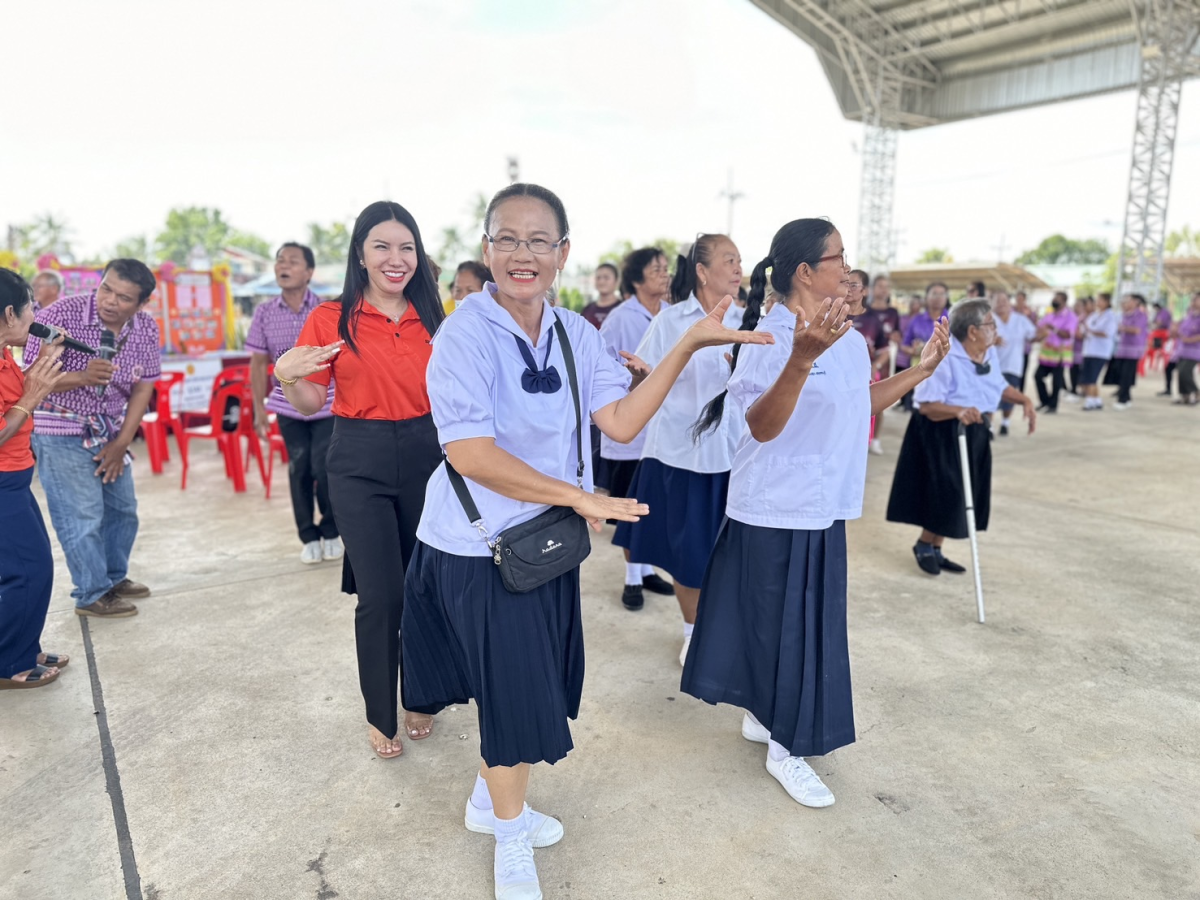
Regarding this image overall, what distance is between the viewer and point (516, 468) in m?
1.54

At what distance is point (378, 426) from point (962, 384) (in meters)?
2.81

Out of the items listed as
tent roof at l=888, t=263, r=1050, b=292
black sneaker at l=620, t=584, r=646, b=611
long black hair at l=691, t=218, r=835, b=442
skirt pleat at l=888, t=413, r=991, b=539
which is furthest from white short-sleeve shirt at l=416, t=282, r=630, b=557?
tent roof at l=888, t=263, r=1050, b=292

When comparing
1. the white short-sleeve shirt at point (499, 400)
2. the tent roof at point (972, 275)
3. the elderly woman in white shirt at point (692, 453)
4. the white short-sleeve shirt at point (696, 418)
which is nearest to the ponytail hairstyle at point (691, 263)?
the elderly woman in white shirt at point (692, 453)

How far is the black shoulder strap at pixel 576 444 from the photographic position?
1648 millimetres

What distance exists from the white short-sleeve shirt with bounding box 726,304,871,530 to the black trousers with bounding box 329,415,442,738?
3.12 feet

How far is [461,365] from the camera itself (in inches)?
60.9

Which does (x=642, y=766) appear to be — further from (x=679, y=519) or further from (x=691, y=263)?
(x=691, y=263)

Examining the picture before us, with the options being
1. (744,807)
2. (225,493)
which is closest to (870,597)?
(744,807)

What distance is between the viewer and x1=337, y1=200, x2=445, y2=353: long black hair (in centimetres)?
234

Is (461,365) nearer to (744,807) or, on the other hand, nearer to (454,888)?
(454,888)

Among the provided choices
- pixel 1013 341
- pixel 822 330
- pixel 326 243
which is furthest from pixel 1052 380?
pixel 326 243

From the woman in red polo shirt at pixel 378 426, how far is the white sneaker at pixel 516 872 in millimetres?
661

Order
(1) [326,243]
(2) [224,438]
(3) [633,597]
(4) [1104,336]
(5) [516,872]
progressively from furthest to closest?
(1) [326,243], (4) [1104,336], (2) [224,438], (3) [633,597], (5) [516,872]

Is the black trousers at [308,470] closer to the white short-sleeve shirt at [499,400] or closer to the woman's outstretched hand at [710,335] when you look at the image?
A: the white short-sleeve shirt at [499,400]
